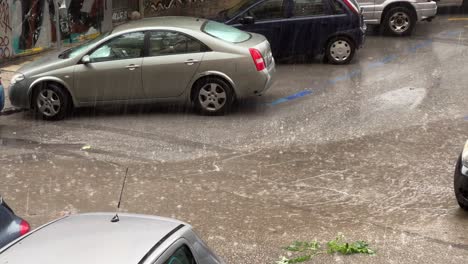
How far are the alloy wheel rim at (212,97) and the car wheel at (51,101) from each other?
7.15ft

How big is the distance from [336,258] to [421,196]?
1.93 metres

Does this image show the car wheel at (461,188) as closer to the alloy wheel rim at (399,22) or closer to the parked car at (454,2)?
the alloy wheel rim at (399,22)

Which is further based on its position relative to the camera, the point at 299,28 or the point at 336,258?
the point at 299,28

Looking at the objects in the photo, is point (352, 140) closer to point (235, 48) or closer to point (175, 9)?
point (235, 48)

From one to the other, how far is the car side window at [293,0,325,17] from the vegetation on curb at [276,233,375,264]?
8269 mm

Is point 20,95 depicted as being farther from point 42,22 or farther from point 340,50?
point 340,50

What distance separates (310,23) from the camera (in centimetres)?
1371

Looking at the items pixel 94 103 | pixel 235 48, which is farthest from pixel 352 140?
pixel 94 103

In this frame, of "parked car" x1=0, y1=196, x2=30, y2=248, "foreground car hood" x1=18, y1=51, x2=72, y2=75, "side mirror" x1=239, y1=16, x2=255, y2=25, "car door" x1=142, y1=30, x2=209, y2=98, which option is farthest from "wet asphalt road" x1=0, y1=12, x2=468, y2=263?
"parked car" x1=0, y1=196, x2=30, y2=248

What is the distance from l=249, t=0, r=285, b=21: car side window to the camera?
543 inches

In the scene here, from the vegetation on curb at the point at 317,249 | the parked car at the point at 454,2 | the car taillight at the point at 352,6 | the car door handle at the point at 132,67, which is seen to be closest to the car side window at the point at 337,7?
the car taillight at the point at 352,6

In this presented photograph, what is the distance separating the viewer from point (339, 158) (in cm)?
867

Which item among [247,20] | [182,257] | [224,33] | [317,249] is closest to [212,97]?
[224,33]

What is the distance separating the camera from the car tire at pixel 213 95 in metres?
10.6
